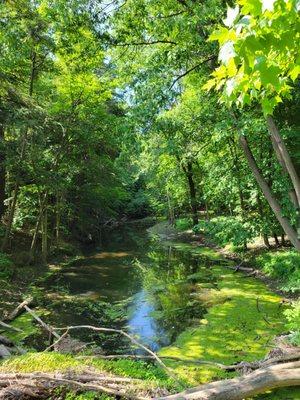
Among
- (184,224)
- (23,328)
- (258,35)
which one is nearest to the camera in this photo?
(258,35)

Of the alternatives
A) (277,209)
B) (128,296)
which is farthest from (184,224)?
(277,209)

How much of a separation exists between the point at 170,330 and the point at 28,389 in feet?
16.6

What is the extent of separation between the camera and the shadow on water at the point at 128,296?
9.02 metres

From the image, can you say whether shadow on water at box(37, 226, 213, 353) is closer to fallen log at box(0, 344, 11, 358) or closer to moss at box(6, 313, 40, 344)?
moss at box(6, 313, 40, 344)

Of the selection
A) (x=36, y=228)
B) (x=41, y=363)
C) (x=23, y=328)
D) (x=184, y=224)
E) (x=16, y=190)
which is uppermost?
(x=16, y=190)

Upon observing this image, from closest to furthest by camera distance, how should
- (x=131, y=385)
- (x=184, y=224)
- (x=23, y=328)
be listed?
(x=131, y=385), (x=23, y=328), (x=184, y=224)

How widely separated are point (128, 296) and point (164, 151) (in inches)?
192

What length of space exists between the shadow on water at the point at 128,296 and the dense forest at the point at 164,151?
87mm

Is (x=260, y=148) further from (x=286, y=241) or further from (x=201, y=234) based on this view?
(x=201, y=234)

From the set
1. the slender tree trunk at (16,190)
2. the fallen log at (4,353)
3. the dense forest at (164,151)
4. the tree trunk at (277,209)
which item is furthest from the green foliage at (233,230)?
the fallen log at (4,353)

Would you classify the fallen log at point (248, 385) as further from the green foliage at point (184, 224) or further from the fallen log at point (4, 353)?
the green foliage at point (184, 224)

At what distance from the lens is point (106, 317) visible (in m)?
9.91

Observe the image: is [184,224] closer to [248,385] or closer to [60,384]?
[248,385]

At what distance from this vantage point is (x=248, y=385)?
5.01m
